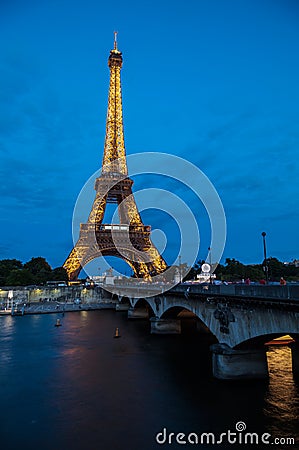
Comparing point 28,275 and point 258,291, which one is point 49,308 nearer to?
point 28,275

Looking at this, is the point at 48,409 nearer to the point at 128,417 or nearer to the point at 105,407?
the point at 105,407

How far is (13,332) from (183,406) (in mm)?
36427

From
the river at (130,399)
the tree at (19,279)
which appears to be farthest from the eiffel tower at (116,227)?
the river at (130,399)

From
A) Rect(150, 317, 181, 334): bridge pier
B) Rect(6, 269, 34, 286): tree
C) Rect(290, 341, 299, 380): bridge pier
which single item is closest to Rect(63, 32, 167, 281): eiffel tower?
Rect(6, 269, 34, 286): tree

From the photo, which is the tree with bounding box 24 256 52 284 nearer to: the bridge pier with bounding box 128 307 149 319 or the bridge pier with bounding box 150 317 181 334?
the bridge pier with bounding box 128 307 149 319

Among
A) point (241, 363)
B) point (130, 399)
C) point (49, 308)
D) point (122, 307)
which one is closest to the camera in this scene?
point (130, 399)

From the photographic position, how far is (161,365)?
94.5 ft

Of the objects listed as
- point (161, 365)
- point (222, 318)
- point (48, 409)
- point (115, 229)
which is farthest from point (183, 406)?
point (115, 229)

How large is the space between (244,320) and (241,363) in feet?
12.1

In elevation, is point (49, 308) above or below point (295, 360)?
above

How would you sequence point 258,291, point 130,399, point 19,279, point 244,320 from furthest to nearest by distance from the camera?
1. point 19,279
2. point 130,399
3. point 244,320
4. point 258,291

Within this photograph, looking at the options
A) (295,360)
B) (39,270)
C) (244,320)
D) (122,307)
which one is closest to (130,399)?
(244,320)

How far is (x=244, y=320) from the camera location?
19953 mm

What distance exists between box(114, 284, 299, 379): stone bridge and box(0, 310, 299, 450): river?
1.05 meters
